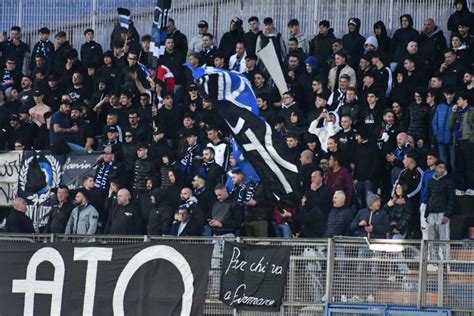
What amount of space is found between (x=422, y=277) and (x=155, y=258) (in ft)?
13.7

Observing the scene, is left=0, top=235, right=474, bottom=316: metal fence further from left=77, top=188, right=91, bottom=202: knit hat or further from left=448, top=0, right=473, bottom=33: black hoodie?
left=448, top=0, right=473, bottom=33: black hoodie

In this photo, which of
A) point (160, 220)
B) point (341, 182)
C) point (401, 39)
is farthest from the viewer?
point (401, 39)

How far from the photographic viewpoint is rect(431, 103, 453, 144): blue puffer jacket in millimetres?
24359

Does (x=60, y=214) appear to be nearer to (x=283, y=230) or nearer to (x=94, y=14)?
(x=283, y=230)

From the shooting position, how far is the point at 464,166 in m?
24.4

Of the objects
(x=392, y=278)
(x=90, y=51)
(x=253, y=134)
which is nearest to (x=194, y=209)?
(x=253, y=134)

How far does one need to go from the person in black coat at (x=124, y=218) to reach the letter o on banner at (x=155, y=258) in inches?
52.6

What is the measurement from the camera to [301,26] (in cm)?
2973

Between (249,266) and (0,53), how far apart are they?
11.9 m

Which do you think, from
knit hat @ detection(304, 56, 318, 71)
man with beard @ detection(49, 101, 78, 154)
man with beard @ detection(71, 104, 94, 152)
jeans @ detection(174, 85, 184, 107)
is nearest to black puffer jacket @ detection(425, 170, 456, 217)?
knit hat @ detection(304, 56, 318, 71)

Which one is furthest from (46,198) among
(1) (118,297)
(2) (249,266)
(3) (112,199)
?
(2) (249,266)

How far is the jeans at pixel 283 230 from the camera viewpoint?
22.7m

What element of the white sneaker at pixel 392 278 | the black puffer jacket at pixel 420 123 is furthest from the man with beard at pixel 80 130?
the white sneaker at pixel 392 278

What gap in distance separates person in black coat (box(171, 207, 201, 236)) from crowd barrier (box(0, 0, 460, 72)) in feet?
23.9
